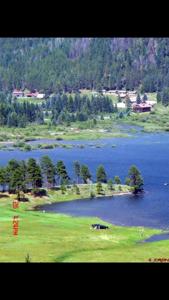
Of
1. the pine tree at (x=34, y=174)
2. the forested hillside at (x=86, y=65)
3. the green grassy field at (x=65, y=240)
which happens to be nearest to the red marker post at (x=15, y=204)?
the green grassy field at (x=65, y=240)

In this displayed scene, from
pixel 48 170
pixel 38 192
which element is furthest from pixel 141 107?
pixel 38 192

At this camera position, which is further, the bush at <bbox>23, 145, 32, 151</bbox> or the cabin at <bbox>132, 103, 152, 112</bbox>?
the cabin at <bbox>132, 103, 152, 112</bbox>

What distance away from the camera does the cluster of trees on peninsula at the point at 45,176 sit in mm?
8277

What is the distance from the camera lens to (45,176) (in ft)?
30.6

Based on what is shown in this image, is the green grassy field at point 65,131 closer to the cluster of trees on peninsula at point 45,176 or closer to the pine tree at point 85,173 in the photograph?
the cluster of trees on peninsula at point 45,176

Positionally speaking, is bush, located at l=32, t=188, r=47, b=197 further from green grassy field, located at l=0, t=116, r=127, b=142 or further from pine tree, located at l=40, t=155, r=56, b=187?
green grassy field, located at l=0, t=116, r=127, b=142

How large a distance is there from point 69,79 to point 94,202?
29.2 feet

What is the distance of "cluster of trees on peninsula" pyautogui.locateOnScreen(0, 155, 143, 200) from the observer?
326 inches

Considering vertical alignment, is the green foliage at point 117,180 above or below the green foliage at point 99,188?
above

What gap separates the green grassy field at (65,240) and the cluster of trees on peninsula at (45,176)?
0.28 m

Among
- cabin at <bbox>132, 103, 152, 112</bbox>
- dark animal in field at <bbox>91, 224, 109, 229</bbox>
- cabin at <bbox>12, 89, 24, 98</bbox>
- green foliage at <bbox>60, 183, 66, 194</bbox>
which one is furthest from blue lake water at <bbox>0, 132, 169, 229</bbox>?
cabin at <bbox>12, 89, 24, 98</bbox>

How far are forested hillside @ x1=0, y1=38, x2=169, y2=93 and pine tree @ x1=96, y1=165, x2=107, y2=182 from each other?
216 cm

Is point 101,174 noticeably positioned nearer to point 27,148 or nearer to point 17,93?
point 27,148

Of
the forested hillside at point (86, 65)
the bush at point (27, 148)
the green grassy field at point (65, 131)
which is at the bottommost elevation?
the bush at point (27, 148)
